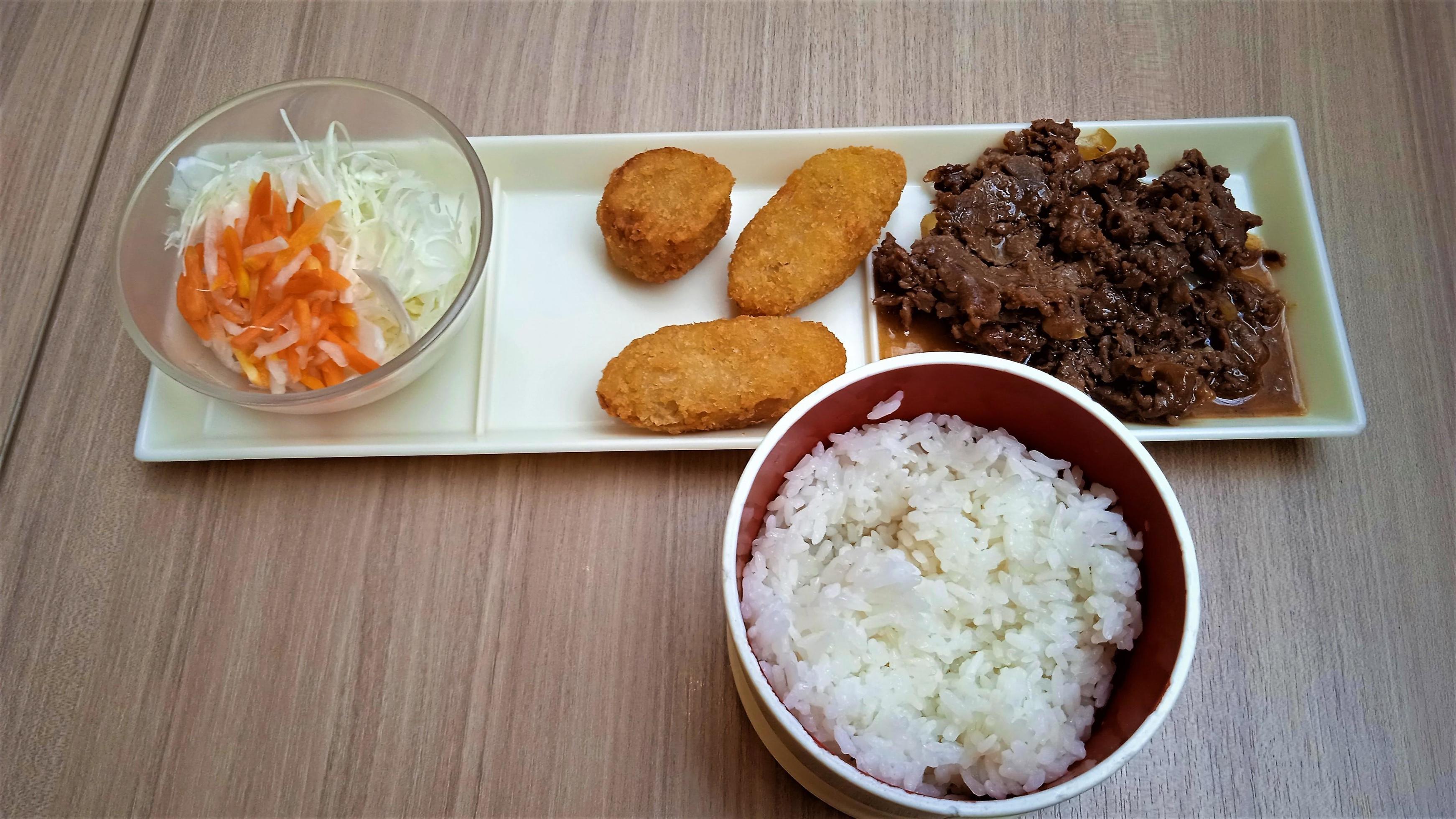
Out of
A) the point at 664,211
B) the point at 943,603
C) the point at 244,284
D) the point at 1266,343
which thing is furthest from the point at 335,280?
the point at 1266,343

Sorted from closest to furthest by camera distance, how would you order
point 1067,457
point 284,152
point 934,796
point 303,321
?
point 934,796
point 1067,457
point 303,321
point 284,152

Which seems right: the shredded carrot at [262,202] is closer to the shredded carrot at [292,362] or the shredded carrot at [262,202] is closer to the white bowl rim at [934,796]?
the shredded carrot at [292,362]

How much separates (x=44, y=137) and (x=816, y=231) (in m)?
1.76

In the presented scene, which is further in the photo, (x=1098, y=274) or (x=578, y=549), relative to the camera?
(x=1098, y=274)

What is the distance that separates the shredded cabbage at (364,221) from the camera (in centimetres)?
169

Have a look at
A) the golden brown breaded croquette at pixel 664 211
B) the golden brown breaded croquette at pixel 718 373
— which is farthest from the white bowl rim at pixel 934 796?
the golden brown breaded croquette at pixel 664 211

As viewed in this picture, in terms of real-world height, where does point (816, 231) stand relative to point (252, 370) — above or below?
above

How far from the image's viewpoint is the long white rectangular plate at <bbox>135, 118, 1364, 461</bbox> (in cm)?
159

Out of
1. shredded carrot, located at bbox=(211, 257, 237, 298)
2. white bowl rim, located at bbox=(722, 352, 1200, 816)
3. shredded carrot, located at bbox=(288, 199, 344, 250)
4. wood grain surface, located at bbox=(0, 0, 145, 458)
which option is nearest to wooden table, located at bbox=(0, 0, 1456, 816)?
wood grain surface, located at bbox=(0, 0, 145, 458)

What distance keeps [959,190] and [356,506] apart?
1355 millimetres

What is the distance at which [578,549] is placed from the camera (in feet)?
5.35

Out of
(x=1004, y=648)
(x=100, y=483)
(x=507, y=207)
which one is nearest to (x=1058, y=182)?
(x=1004, y=648)

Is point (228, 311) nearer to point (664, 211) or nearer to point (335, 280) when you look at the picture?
point (335, 280)

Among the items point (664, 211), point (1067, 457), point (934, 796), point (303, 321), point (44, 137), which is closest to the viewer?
point (934, 796)
